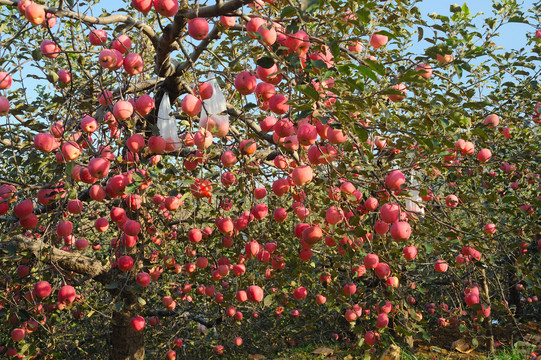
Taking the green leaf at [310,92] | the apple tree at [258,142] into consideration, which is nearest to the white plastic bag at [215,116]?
the apple tree at [258,142]

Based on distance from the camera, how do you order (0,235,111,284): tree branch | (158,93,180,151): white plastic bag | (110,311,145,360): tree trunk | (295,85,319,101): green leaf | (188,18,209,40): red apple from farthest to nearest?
(110,311,145,360): tree trunk, (0,235,111,284): tree branch, (158,93,180,151): white plastic bag, (188,18,209,40): red apple, (295,85,319,101): green leaf

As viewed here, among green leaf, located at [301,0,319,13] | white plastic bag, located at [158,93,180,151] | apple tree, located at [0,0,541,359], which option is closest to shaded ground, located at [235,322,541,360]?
apple tree, located at [0,0,541,359]

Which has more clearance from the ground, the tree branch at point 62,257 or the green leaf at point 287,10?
the green leaf at point 287,10

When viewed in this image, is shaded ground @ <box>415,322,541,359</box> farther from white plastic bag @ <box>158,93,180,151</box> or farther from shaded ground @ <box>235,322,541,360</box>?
white plastic bag @ <box>158,93,180,151</box>

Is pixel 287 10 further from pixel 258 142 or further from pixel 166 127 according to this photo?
pixel 258 142

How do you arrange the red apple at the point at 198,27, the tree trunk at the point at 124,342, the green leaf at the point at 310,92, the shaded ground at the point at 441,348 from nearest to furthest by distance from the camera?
the green leaf at the point at 310,92
the red apple at the point at 198,27
the tree trunk at the point at 124,342
the shaded ground at the point at 441,348

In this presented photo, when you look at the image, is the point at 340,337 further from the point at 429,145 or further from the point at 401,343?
the point at 429,145

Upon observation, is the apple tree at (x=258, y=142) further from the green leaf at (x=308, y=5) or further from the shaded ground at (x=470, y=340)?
the shaded ground at (x=470, y=340)

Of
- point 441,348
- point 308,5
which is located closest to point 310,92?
point 308,5

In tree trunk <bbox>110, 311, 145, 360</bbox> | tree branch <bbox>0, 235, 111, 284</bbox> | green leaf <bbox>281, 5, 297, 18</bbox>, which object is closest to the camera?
green leaf <bbox>281, 5, 297, 18</bbox>

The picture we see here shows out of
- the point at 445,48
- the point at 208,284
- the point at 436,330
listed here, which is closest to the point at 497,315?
the point at 436,330

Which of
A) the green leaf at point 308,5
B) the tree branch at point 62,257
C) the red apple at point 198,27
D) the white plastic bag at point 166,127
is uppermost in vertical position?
the red apple at point 198,27

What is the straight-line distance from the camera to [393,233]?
5.78ft

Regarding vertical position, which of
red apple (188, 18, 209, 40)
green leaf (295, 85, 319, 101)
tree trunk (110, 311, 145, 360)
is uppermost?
red apple (188, 18, 209, 40)
